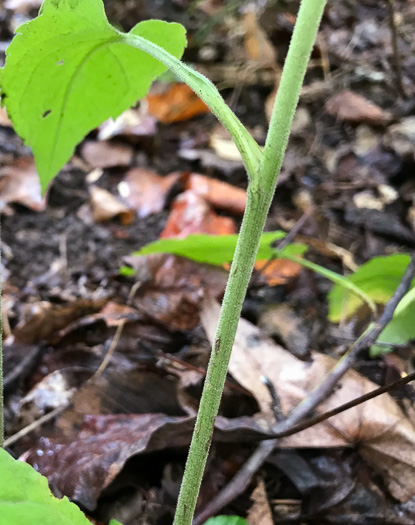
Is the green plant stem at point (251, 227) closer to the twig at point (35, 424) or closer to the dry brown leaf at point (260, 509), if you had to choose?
the dry brown leaf at point (260, 509)

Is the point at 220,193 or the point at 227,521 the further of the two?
the point at 220,193

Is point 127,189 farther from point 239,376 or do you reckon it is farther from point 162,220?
point 239,376

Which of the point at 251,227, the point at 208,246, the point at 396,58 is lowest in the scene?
the point at 208,246

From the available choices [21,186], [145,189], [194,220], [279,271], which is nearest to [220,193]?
[194,220]

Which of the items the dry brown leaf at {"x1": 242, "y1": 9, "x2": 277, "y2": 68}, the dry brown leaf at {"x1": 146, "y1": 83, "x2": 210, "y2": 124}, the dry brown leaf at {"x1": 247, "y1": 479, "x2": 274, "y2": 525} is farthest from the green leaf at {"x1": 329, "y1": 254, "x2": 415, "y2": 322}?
the dry brown leaf at {"x1": 242, "y1": 9, "x2": 277, "y2": 68}

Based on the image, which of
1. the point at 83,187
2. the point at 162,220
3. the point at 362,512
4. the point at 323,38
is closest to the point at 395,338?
the point at 362,512

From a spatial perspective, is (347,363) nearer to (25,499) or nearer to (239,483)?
(239,483)
